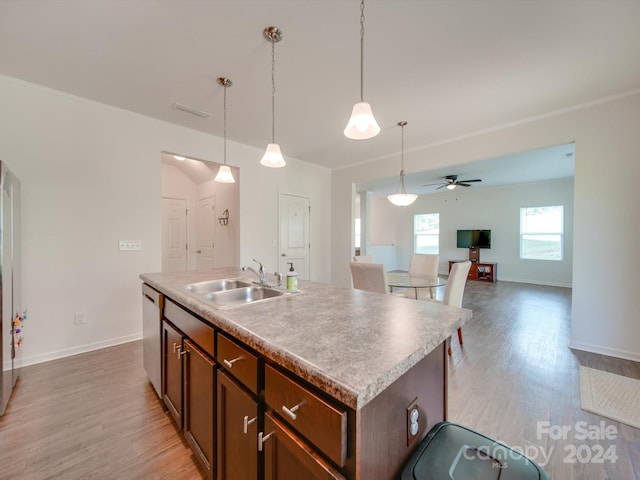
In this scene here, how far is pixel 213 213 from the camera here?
4914 millimetres

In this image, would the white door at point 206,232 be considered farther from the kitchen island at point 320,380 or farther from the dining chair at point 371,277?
the kitchen island at point 320,380

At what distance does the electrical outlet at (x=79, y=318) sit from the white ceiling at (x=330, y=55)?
2273mm

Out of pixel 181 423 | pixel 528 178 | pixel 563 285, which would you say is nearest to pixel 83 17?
pixel 181 423

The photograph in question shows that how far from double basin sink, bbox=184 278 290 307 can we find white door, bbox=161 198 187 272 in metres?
3.70

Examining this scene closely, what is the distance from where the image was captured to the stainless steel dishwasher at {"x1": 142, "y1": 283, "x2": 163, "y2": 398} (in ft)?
6.03

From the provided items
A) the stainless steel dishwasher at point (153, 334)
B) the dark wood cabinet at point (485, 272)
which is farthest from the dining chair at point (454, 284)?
the dark wood cabinet at point (485, 272)

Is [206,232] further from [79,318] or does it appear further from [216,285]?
[216,285]

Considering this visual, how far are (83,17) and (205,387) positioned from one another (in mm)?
2502

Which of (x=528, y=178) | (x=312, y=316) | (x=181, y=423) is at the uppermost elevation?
(x=528, y=178)

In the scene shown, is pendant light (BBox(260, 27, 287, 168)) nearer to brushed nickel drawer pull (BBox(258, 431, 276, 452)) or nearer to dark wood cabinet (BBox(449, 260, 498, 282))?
brushed nickel drawer pull (BBox(258, 431, 276, 452))

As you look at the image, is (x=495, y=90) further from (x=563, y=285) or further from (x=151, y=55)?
(x=563, y=285)

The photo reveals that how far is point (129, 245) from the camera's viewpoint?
121 inches

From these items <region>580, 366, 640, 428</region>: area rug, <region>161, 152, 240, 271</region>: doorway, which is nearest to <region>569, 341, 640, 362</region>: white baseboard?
<region>580, 366, 640, 428</region>: area rug

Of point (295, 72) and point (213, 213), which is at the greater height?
point (295, 72)
